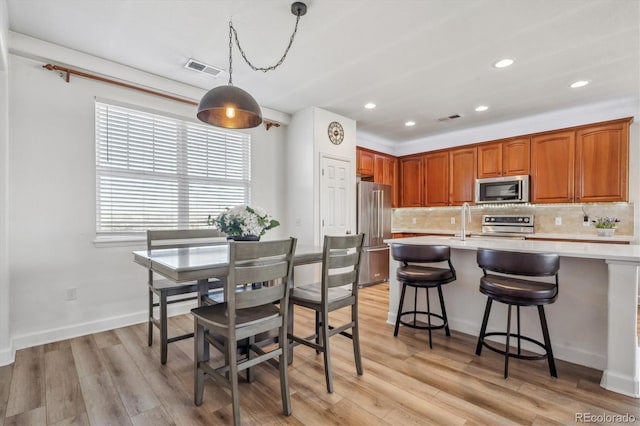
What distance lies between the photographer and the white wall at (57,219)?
260 cm

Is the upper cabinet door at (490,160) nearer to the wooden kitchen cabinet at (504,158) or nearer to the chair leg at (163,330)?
the wooden kitchen cabinet at (504,158)

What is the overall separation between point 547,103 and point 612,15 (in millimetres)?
1916

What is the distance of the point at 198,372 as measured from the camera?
5.88ft

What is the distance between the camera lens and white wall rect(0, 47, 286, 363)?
2.60 m

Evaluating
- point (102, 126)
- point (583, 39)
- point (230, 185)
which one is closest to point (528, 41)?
point (583, 39)

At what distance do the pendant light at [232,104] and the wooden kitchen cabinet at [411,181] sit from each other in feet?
12.8

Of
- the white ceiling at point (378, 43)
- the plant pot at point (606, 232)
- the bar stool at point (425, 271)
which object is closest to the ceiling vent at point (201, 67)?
the white ceiling at point (378, 43)

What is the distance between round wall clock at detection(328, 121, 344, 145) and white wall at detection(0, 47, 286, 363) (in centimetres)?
228

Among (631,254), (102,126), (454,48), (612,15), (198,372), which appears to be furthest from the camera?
(102,126)

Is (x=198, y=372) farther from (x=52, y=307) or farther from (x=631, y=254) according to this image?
(x=631, y=254)

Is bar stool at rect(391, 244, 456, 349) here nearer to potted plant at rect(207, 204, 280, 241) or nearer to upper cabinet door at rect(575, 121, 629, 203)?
potted plant at rect(207, 204, 280, 241)

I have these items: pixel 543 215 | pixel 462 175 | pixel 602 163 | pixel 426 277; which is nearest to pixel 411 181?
pixel 462 175
